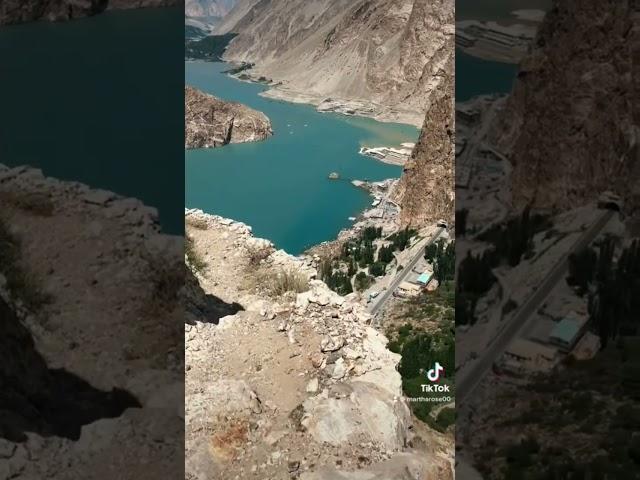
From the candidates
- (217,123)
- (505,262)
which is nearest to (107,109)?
(505,262)

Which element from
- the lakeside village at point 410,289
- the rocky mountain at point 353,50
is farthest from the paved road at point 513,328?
the rocky mountain at point 353,50

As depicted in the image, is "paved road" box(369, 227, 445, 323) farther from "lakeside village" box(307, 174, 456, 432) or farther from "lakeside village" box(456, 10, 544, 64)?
"lakeside village" box(456, 10, 544, 64)

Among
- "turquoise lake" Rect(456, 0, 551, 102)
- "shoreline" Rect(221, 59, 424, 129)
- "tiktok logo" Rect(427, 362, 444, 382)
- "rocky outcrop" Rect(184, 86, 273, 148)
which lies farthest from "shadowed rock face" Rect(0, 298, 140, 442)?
"shoreline" Rect(221, 59, 424, 129)

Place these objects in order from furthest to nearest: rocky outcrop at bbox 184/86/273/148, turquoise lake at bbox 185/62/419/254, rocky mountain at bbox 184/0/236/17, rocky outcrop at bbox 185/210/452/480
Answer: rocky mountain at bbox 184/0/236/17 < rocky outcrop at bbox 184/86/273/148 < turquoise lake at bbox 185/62/419/254 < rocky outcrop at bbox 185/210/452/480

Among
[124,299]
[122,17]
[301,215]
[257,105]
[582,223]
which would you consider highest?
[122,17]

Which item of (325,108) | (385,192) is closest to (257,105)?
(325,108)

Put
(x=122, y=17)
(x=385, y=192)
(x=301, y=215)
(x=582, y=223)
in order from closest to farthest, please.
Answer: (x=122, y=17) → (x=582, y=223) → (x=301, y=215) → (x=385, y=192)

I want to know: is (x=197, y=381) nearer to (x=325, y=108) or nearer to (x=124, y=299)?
(x=124, y=299)
